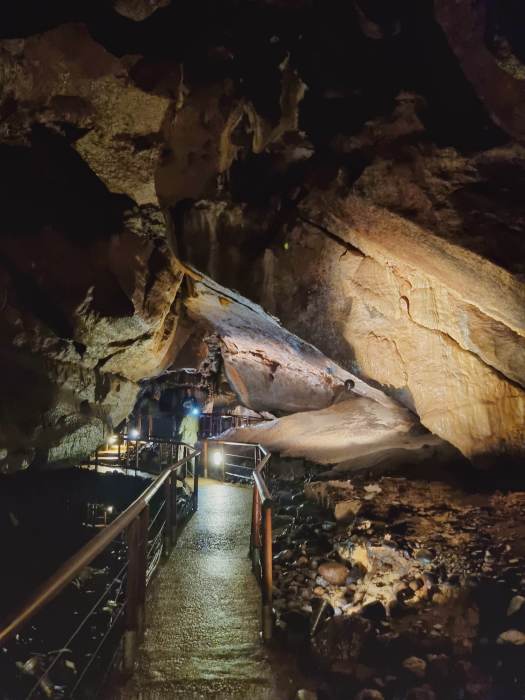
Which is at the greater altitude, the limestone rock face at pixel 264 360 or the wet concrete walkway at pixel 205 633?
the limestone rock face at pixel 264 360

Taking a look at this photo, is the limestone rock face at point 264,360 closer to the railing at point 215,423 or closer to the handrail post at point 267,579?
the railing at point 215,423

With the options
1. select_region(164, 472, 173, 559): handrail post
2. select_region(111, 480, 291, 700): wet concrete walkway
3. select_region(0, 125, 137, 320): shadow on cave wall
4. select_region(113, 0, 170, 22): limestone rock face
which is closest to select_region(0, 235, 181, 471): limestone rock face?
select_region(0, 125, 137, 320): shadow on cave wall

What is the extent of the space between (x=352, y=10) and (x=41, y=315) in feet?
22.0

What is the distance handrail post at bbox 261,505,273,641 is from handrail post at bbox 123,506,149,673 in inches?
36.9

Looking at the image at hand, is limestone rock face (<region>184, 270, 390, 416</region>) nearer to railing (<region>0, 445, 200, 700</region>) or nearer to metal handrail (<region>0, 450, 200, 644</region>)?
railing (<region>0, 445, 200, 700</region>)

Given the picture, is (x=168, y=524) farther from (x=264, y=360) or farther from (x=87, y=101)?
(x=264, y=360)

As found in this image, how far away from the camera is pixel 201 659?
334 cm

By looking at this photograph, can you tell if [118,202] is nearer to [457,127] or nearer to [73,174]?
[73,174]

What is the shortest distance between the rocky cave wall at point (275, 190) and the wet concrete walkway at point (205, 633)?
4.26 m

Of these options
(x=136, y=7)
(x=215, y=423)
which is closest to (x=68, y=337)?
(x=136, y=7)

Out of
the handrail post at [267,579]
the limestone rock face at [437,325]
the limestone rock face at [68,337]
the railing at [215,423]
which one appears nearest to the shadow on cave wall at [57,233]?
the limestone rock face at [68,337]

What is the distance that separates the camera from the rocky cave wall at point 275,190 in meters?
5.21

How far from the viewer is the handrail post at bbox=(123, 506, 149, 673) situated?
320cm

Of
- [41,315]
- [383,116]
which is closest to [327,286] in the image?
[383,116]
